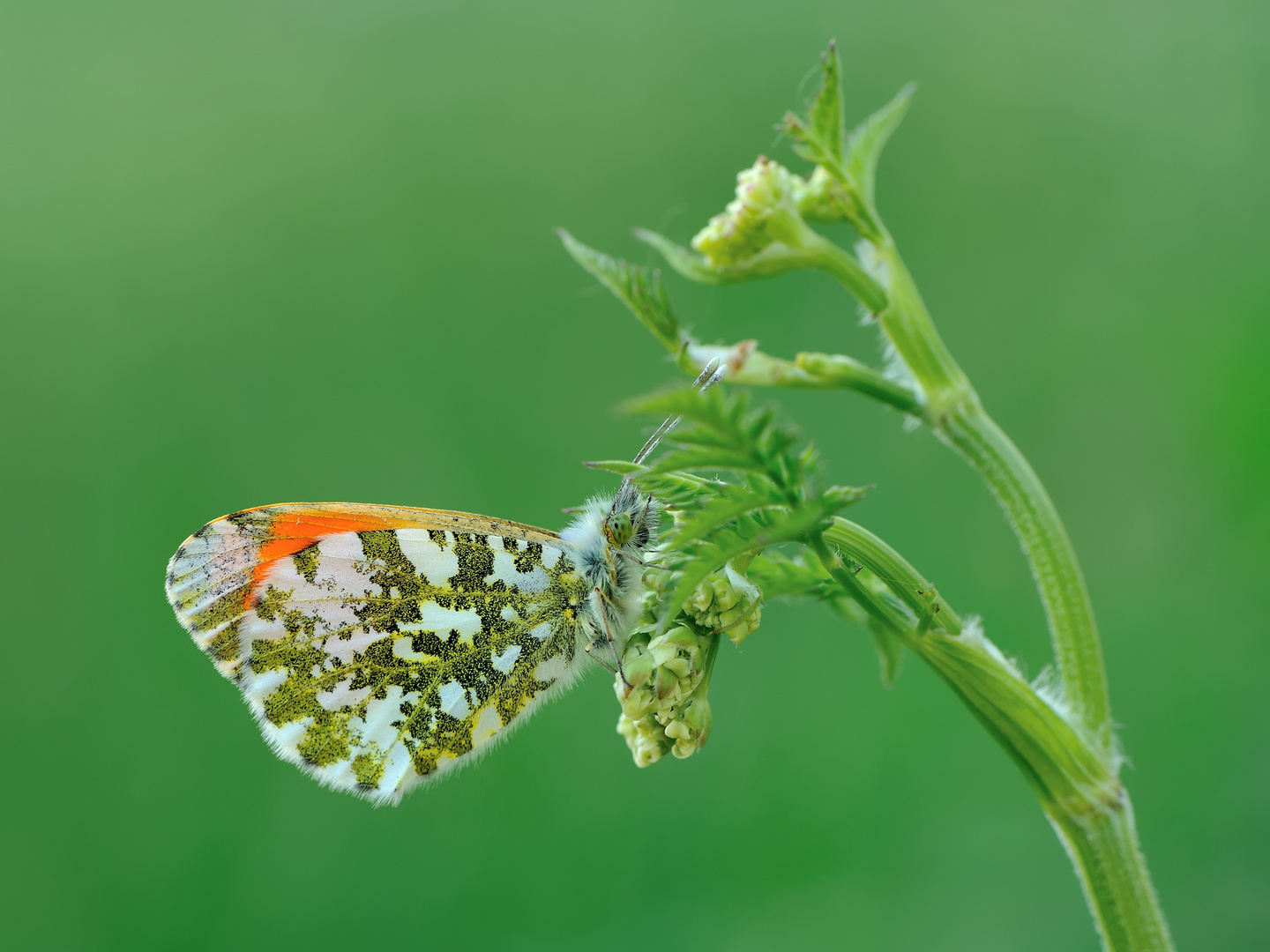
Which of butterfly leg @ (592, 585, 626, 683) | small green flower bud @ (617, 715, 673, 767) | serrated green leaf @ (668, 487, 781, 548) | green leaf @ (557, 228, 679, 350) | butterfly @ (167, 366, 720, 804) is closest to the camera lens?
serrated green leaf @ (668, 487, 781, 548)

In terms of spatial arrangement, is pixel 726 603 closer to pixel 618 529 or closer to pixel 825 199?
pixel 618 529

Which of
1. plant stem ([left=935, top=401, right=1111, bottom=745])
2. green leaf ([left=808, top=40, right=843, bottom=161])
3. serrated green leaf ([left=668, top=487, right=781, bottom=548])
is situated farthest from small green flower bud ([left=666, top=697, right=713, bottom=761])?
green leaf ([left=808, top=40, right=843, bottom=161])

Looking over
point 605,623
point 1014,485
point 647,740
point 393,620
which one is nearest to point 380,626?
point 393,620

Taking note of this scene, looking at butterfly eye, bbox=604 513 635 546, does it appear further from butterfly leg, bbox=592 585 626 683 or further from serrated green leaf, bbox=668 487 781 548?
serrated green leaf, bbox=668 487 781 548

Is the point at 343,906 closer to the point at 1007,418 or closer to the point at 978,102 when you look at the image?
the point at 1007,418

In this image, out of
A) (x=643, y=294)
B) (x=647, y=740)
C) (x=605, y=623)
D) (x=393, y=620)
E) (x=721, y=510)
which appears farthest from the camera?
(x=393, y=620)

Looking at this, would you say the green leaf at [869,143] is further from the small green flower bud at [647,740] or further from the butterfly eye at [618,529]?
the small green flower bud at [647,740]

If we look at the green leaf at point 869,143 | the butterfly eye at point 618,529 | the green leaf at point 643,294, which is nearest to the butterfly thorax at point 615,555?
the butterfly eye at point 618,529
